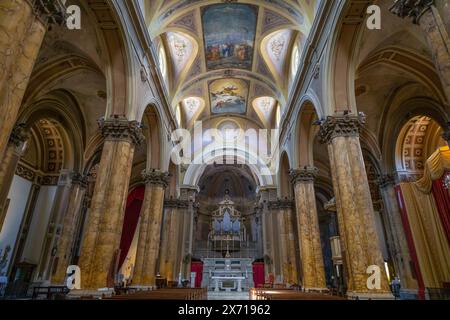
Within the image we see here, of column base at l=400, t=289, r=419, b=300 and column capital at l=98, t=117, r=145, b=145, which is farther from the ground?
column capital at l=98, t=117, r=145, b=145

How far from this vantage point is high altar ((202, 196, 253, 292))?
1777cm

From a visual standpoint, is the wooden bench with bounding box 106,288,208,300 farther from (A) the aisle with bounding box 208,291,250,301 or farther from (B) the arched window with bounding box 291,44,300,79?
(B) the arched window with bounding box 291,44,300,79

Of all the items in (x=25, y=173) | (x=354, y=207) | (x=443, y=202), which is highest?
(x=25, y=173)

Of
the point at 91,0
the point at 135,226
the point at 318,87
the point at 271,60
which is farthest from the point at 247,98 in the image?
the point at 91,0

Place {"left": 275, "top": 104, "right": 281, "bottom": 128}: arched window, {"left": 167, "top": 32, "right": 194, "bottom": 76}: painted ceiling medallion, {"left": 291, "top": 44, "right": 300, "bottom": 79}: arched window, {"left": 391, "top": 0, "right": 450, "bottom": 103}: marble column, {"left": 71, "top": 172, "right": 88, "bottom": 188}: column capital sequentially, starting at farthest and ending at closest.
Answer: {"left": 275, "top": 104, "right": 281, "bottom": 128}: arched window → {"left": 71, "top": 172, "right": 88, "bottom": 188}: column capital → {"left": 167, "top": 32, "right": 194, "bottom": 76}: painted ceiling medallion → {"left": 291, "top": 44, "right": 300, "bottom": 79}: arched window → {"left": 391, "top": 0, "right": 450, "bottom": 103}: marble column

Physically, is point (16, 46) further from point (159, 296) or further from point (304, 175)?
point (304, 175)

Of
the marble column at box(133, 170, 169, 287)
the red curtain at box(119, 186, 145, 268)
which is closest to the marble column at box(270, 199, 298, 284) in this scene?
the marble column at box(133, 170, 169, 287)

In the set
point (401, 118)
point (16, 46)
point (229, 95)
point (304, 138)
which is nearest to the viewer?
point (16, 46)

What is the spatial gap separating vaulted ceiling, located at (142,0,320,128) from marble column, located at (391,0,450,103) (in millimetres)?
6381

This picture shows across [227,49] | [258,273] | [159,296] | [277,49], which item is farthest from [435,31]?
[258,273]

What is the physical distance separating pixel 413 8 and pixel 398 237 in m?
10.2

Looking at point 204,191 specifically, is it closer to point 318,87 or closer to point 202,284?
point 202,284

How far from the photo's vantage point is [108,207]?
23.5 feet

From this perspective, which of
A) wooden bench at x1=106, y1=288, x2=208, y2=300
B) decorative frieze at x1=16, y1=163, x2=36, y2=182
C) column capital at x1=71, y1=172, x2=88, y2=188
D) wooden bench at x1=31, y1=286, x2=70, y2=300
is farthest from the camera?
column capital at x1=71, y1=172, x2=88, y2=188
